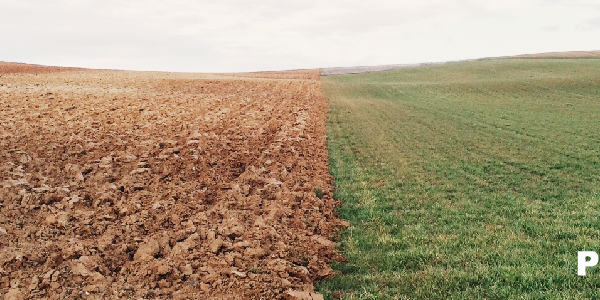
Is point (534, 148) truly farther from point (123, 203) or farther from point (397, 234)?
point (123, 203)

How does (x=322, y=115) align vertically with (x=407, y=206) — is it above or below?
above

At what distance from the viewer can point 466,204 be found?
33.3 ft

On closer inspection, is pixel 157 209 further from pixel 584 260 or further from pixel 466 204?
pixel 584 260

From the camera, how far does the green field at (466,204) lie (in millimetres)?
6234

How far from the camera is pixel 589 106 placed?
1195 inches

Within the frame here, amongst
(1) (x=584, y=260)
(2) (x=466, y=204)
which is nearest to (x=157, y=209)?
(2) (x=466, y=204)

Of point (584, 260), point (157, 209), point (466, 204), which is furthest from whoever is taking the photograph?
point (466, 204)

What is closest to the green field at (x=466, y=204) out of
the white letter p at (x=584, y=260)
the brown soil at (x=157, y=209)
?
the white letter p at (x=584, y=260)

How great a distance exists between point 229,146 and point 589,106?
2907cm

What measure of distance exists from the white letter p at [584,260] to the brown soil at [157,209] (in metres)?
3.92

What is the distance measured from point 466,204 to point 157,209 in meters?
7.42

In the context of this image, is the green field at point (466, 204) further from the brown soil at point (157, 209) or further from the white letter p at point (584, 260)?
the brown soil at point (157, 209)

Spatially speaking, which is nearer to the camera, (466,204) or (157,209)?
(157,209)

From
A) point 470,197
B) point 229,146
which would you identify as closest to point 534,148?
point 470,197
